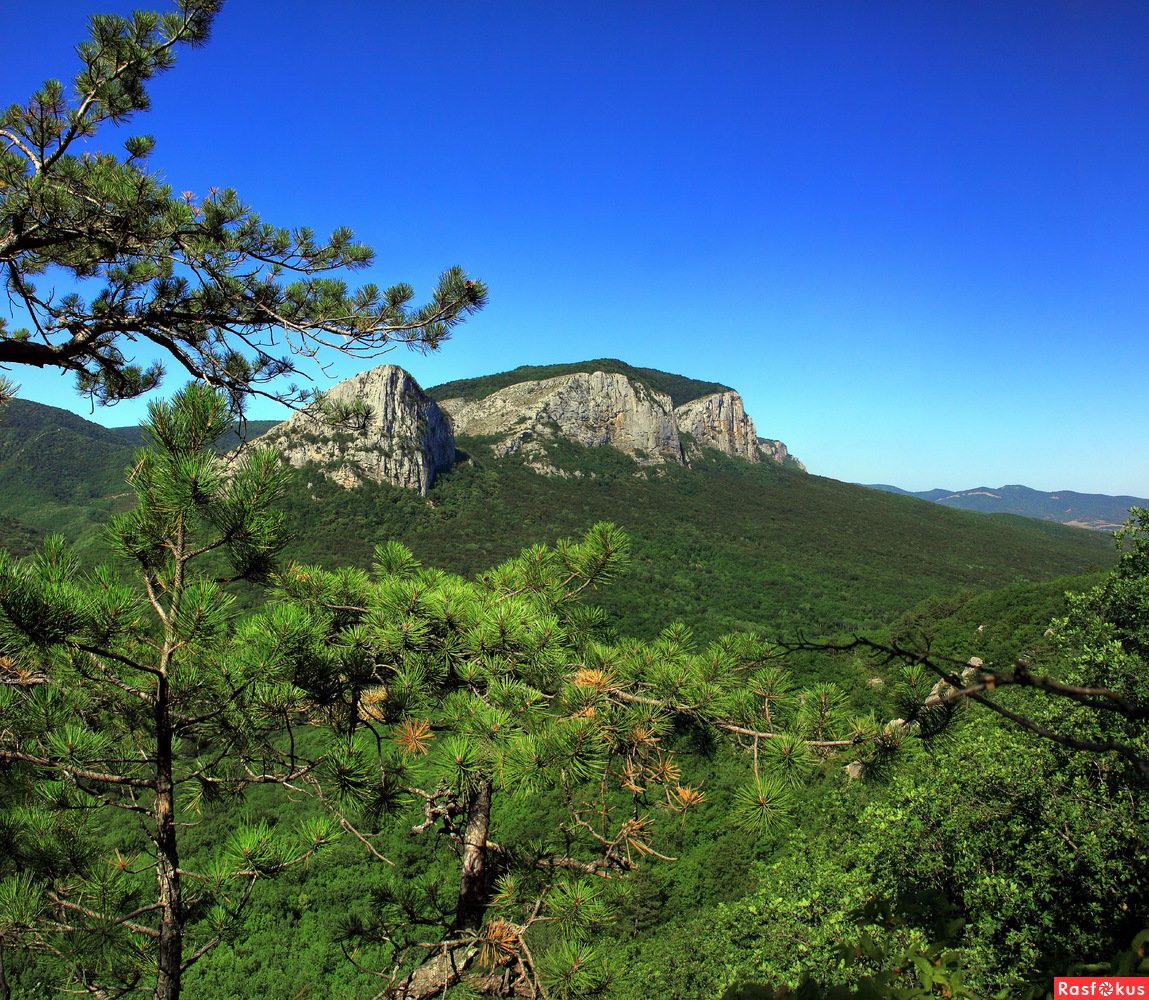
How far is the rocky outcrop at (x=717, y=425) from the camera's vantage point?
109 metres

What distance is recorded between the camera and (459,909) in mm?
2816

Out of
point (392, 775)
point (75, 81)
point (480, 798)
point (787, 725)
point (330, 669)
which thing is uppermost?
point (75, 81)

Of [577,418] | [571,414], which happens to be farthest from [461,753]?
[577,418]

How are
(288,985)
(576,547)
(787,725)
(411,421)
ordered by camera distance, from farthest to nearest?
(411,421) → (288,985) → (576,547) → (787,725)

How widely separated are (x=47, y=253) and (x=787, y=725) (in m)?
4.66

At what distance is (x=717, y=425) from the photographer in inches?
4350

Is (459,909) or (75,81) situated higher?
(75,81)

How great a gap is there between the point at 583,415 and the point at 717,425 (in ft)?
115

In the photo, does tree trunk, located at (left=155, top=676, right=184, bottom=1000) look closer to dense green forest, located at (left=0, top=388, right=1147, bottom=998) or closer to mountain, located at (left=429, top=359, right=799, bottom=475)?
dense green forest, located at (left=0, top=388, right=1147, bottom=998)

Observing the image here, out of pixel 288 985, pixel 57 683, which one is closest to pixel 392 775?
pixel 57 683

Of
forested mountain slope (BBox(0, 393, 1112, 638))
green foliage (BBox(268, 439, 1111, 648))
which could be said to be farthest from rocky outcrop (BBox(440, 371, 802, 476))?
green foliage (BBox(268, 439, 1111, 648))

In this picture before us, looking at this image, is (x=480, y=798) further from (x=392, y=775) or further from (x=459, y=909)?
(x=392, y=775)

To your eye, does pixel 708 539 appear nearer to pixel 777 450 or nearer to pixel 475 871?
pixel 475 871

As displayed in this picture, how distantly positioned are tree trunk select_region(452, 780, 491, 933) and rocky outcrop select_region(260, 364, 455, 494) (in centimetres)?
4954
